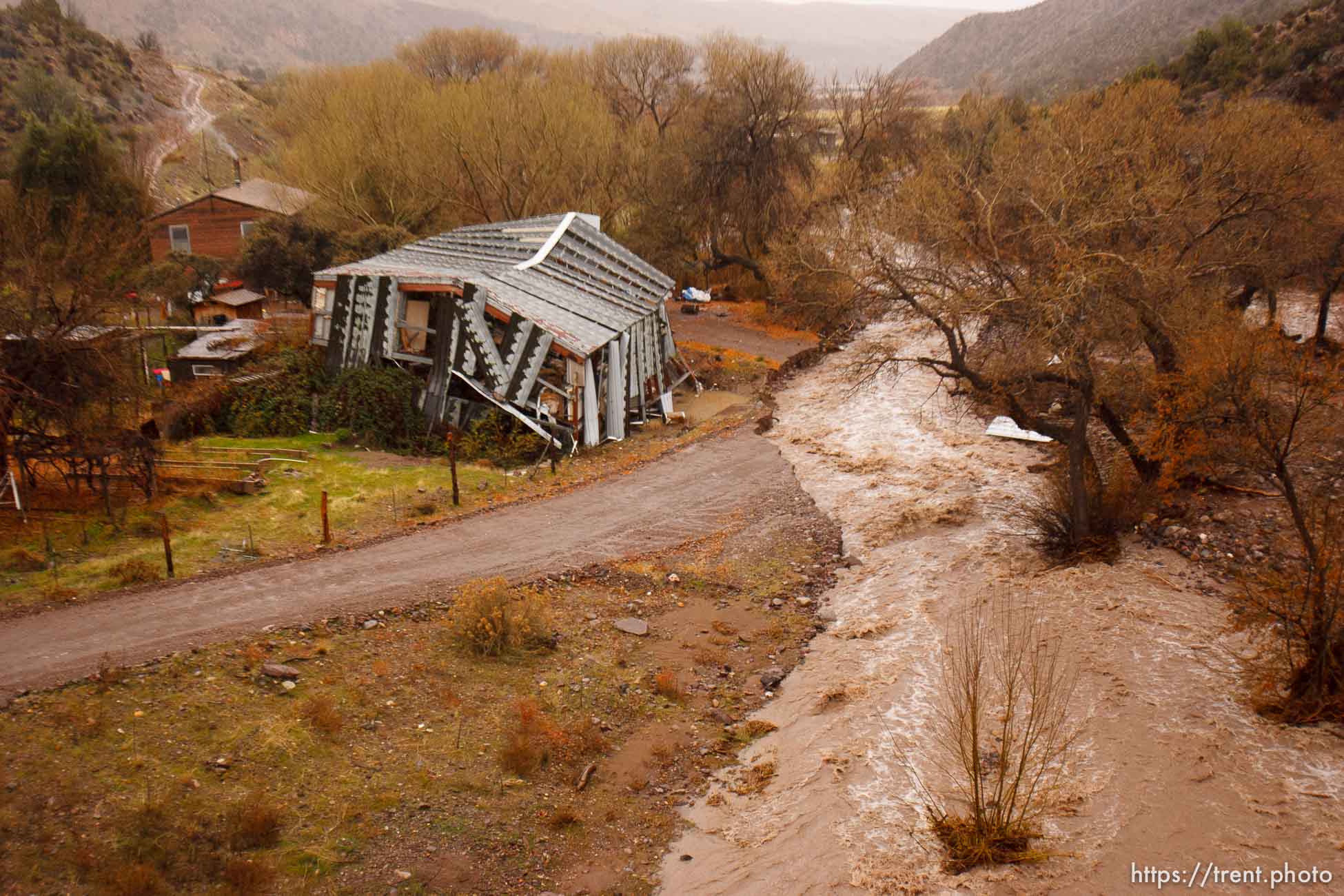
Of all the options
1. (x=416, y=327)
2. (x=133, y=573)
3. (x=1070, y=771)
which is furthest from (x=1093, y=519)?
(x=416, y=327)

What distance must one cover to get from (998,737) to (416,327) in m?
15.8

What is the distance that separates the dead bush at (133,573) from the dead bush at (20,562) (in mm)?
1000

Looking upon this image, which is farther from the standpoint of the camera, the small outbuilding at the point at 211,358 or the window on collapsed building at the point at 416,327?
the small outbuilding at the point at 211,358

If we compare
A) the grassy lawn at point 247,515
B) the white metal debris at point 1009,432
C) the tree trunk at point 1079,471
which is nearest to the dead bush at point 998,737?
the tree trunk at point 1079,471

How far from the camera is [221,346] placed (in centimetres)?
2339

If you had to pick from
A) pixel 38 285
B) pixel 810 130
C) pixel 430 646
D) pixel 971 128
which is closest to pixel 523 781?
pixel 430 646

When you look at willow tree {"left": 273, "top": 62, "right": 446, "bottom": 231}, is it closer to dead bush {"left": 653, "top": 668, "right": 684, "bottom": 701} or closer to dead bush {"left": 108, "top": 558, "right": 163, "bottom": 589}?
dead bush {"left": 108, "top": 558, "right": 163, "bottom": 589}

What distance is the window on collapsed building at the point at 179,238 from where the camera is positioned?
38031 millimetres

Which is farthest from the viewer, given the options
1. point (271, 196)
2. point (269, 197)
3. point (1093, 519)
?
point (269, 197)

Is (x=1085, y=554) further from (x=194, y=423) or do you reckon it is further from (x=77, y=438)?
(x=194, y=423)

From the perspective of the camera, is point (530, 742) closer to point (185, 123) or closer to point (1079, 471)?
point (1079, 471)

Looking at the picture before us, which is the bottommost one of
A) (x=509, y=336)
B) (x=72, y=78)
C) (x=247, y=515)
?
(x=247, y=515)

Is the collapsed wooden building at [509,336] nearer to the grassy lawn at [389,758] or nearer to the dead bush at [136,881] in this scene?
the grassy lawn at [389,758]

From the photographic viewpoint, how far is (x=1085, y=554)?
1370cm
